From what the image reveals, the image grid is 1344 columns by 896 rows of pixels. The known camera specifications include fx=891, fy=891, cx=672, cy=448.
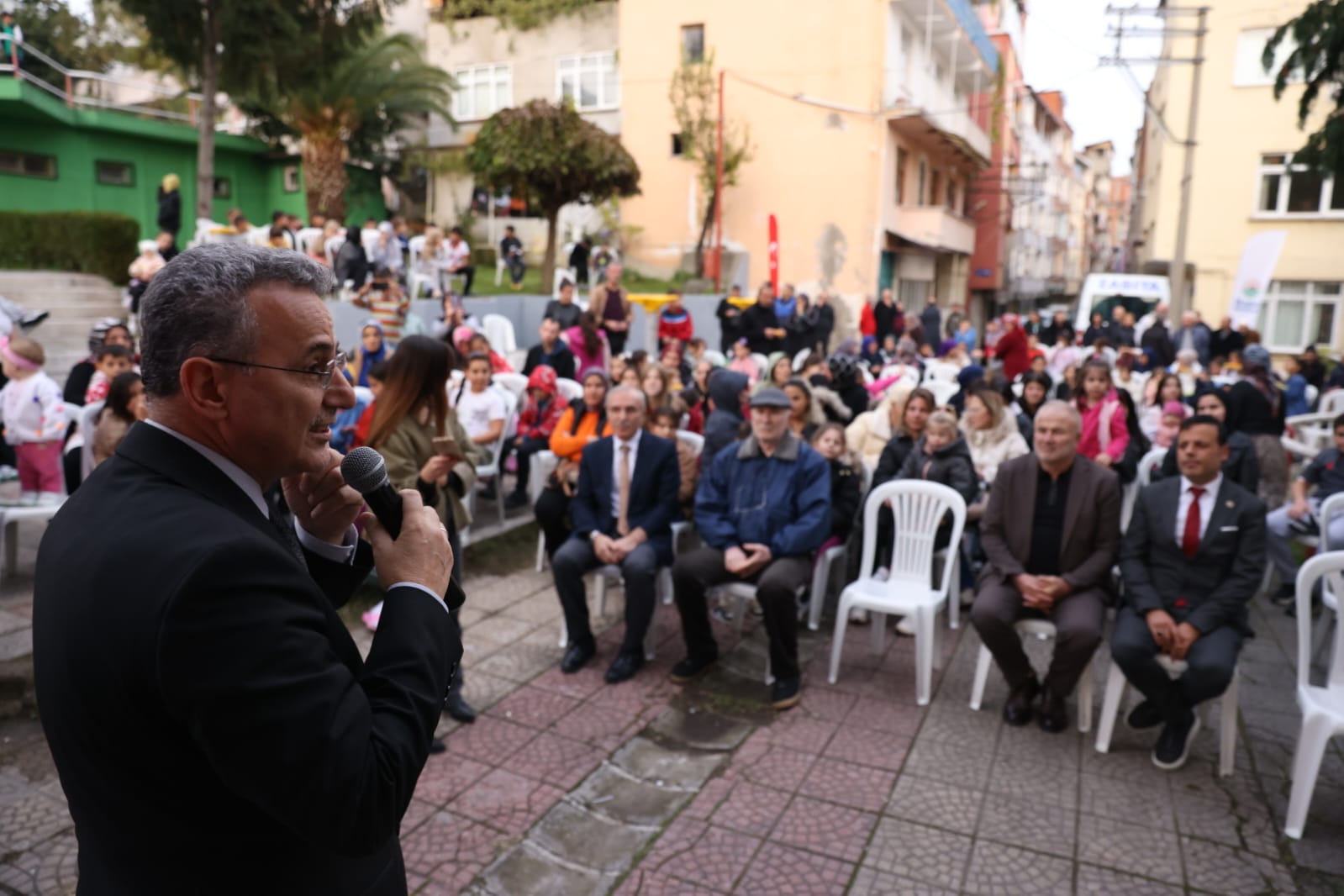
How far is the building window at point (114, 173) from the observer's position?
20250mm

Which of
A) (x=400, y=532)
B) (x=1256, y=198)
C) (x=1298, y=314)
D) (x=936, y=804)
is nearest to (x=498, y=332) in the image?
(x=936, y=804)

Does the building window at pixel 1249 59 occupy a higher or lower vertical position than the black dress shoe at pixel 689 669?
higher

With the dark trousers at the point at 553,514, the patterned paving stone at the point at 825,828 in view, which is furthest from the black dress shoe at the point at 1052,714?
the dark trousers at the point at 553,514

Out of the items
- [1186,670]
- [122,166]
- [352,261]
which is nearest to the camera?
[1186,670]

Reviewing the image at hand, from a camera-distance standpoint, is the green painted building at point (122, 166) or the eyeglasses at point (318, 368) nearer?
the eyeglasses at point (318, 368)

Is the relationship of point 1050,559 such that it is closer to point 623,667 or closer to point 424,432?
point 623,667

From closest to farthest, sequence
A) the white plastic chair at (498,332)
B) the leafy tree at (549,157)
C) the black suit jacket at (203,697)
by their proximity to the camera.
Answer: the black suit jacket at (203,697) < the white plastic chair at (498,332) < the leafy tree at (549,157)

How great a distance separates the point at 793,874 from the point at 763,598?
1.59m

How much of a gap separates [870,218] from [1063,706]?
18073 millimetres

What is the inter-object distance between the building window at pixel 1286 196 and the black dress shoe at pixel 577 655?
22.7 metres

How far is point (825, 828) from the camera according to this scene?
3.36 meters

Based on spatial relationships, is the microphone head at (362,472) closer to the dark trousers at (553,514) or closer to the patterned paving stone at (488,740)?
the patterned paving stone at (488,740)

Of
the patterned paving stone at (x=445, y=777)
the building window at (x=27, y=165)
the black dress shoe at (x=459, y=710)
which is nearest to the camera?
the patterned paving stone at (x=445, y=777)

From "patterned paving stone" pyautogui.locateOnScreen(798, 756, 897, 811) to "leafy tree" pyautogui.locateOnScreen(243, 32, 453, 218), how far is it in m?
19.9
